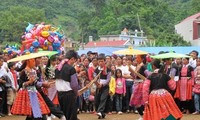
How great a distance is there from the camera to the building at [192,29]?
47.3 meters

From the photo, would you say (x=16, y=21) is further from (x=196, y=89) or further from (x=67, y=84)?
(x=67, y=84)

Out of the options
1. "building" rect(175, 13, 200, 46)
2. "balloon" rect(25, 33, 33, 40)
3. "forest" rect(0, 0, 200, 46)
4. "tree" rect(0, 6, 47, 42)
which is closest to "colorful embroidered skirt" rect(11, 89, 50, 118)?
"balloon" rect(25, 33, 33, 40)

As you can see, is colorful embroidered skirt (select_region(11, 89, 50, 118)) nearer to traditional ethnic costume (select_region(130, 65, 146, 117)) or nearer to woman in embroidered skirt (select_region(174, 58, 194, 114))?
traditional ethnic costume (select_region(130, 65, 146, 117))

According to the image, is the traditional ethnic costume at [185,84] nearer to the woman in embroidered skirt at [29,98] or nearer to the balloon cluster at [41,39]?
the balloon cluster at [41,39]

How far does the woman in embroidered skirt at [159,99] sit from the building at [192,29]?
3770 centimetres

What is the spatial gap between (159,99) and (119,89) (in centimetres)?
524

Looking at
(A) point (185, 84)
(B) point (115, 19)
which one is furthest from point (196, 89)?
(B) point (115, 19)

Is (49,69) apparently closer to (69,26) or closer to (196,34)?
(196,34)

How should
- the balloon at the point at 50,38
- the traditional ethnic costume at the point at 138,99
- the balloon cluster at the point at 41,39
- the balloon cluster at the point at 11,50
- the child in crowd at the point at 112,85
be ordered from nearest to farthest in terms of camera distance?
the traditional ethnic costume at the point at 138,99 < the child in crowd at the point at 112,85 < the balloon cluster at the point at 41,39 < the balloon cluster at the point at 11,50 < the balloon at the point at 50,38

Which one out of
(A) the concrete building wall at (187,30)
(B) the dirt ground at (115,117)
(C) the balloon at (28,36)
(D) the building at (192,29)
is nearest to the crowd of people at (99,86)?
(B) the dirt ground at (115,117)

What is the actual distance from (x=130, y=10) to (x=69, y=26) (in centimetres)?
2419

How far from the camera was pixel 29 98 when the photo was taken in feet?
31.0

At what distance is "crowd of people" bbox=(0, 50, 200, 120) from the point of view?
943 cm

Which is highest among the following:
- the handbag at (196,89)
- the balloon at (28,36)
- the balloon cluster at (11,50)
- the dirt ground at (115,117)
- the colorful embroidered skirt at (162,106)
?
the balloon at (28,36)
